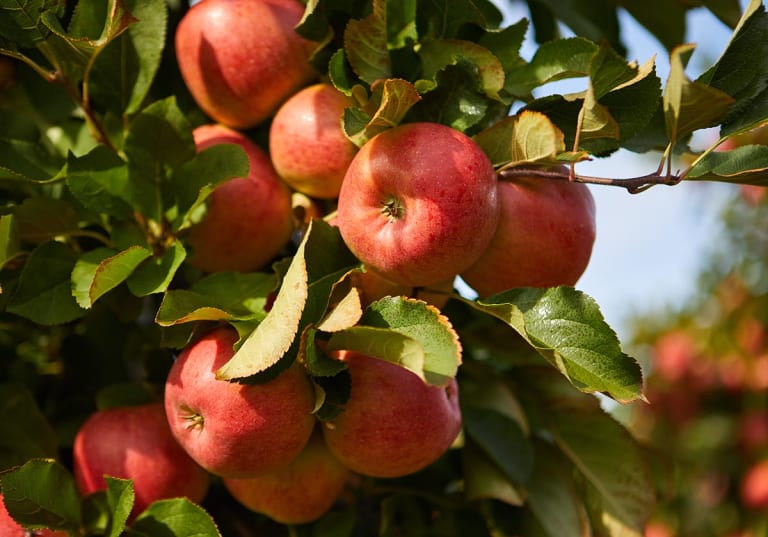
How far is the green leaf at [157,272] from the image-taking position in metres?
0.78

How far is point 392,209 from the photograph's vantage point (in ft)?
2.39

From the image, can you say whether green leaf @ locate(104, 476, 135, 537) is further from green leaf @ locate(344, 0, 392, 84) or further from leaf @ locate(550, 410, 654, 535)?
→ leaf @ locate(550, 410, 654, 535)

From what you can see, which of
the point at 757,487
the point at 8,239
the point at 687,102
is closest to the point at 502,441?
the point at 687,102

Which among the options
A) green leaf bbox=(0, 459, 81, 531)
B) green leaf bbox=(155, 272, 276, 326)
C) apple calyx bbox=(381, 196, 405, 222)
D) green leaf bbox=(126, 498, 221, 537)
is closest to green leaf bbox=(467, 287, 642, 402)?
apple calyx bbox=(381, 196, 405, 222)

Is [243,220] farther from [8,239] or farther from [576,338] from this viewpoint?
[576,338]

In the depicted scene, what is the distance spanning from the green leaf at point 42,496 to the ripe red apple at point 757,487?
80.8 inches

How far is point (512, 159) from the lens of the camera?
0.76 m

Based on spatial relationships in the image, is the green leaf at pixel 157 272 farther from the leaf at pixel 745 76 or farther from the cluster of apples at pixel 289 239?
the leaf at pixel 745 76

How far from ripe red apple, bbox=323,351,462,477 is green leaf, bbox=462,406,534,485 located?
0.21 meters

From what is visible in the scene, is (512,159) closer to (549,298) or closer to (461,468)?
(549,298)

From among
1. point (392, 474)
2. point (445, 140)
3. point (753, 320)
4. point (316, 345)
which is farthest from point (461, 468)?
point (753, 320)

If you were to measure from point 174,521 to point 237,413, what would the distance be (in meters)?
0.13

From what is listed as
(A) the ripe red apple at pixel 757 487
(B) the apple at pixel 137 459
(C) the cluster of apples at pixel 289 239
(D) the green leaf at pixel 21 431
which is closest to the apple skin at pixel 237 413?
(C) the cluster of apples at pixel 289 239

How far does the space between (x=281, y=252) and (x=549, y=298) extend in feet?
1.25
